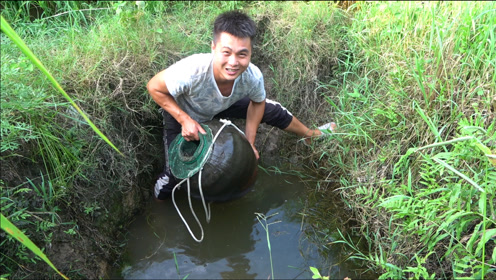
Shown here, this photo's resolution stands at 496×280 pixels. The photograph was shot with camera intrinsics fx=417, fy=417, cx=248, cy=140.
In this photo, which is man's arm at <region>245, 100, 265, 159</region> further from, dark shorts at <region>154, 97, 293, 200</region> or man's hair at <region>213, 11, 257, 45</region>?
man's hair at <region>213, 11, 257, 45</region>

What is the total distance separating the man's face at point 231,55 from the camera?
2.69m

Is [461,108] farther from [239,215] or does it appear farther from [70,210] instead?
[70,210]

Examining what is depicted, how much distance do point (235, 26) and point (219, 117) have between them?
35.6 inches

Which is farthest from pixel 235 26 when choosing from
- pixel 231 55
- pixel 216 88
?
pixel 216 88

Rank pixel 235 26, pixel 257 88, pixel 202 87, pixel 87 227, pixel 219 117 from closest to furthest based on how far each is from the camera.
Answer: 1. pixel 235 26
2. pixel 87 227
3. pixel 202 87
4. pixel 257 88
5. pixel 219 117

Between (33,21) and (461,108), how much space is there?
388 cm

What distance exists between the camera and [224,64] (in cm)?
275

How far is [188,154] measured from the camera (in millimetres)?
3025

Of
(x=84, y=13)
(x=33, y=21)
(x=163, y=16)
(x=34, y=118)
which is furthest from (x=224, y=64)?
(x=33, y=21)

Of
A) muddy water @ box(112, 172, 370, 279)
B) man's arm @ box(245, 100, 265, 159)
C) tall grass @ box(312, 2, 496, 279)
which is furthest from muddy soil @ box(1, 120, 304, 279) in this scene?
tall grass @ box(312, 2, 496, 279)

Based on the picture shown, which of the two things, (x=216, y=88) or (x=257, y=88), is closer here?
(x=216, y=88)

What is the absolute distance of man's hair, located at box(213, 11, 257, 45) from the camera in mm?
2683

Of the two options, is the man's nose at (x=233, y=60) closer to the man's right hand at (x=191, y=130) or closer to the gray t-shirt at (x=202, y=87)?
→ the gray t-shirt at (x=202, y=87)

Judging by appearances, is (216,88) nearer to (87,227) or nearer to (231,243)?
(231,243)
